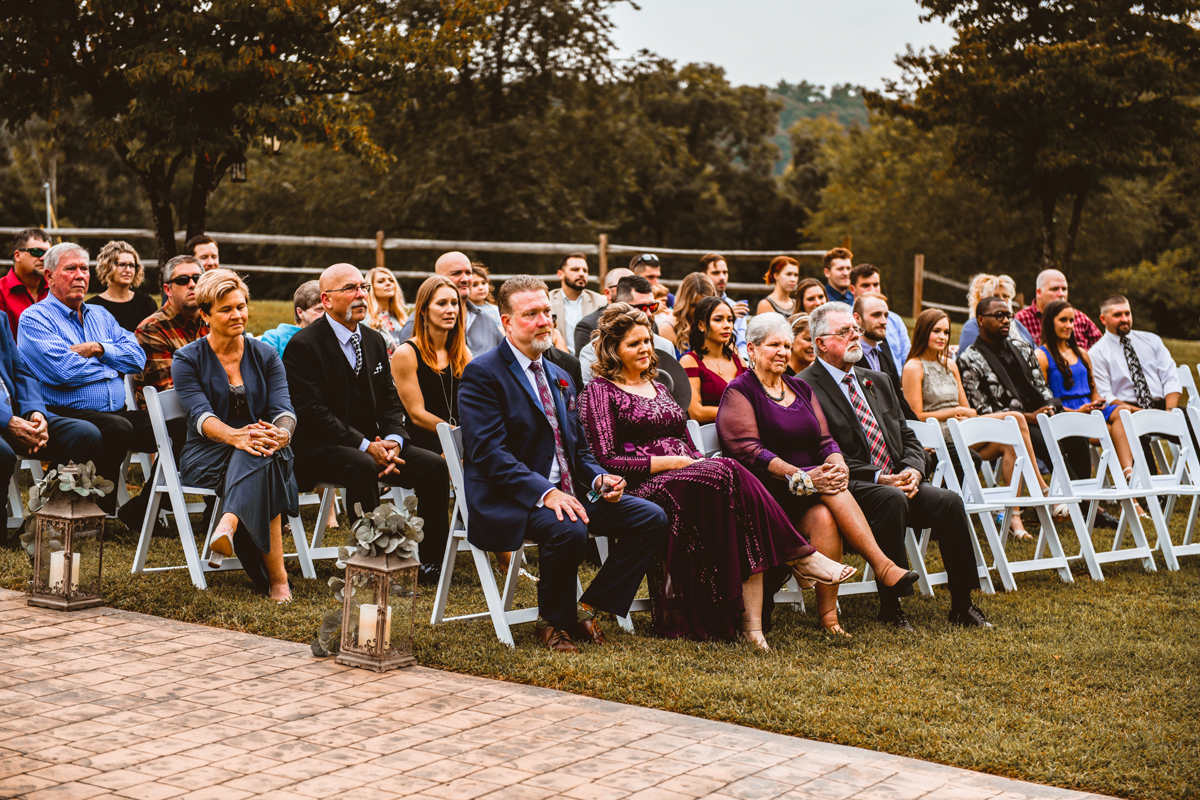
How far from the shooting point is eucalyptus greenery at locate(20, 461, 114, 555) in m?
6.01

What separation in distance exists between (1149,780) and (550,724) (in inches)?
80.8

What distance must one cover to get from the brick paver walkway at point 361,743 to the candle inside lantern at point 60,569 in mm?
744

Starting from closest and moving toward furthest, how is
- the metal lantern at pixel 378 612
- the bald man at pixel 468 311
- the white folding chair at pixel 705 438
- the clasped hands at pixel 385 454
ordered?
the metal lantern at pixel 378 612 < the white folding chair at pixel 705 438 < the clasped hands at pixel 385 454 < the bald man at pixel 468 311

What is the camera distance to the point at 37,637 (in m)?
5.50

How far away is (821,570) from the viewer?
6008 millimetres

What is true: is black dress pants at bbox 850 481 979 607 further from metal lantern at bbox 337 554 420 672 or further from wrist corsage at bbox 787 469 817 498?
metal lantern at bbox 337 554 420 672

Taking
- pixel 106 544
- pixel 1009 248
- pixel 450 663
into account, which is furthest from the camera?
pixel 1009 248

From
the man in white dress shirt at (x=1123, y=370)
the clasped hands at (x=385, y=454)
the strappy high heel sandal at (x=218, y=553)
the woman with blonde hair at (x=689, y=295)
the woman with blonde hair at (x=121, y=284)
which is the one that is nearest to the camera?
the strappy high heel sandal at (x=218, y=553)

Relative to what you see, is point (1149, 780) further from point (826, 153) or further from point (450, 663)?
point (826, 153)

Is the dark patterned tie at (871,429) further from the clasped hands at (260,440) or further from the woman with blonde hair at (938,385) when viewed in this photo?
the clasped hands at (260,440)

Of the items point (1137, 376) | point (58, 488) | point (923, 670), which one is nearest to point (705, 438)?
point (923, 670)

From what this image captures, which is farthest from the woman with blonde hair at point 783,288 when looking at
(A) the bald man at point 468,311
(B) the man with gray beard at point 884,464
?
(B) the man with gray beard at point 884,464

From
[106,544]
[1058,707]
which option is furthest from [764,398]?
[106,544]

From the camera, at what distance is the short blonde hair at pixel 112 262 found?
8555 mm
